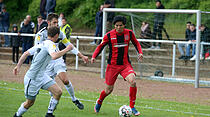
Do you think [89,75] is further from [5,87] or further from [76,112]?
[76,112]

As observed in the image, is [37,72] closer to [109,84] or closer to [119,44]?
[109,84]

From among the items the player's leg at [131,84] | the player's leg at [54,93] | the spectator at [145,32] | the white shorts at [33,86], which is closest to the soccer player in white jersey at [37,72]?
the white shorts at [33,86]

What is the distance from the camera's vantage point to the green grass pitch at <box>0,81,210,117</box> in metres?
8.57

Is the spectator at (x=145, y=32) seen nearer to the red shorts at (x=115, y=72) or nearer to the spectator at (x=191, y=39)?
the spectator at (x=191, y=39)

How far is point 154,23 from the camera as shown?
16.3 meters

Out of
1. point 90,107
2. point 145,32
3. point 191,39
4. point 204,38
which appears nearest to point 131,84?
point 90,107

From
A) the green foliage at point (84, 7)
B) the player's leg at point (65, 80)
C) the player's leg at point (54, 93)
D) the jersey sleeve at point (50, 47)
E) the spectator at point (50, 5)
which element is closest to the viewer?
the jersey sleeve at point (50, 47)

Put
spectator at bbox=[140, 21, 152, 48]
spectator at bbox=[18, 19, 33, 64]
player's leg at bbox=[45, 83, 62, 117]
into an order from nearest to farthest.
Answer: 1. player's leg at bbox=[45, 83, 62, 117]
2. spectator at bbox=[140, 21, 152, 48]
3. spectator at bbox=[18, 19, 33, 64]

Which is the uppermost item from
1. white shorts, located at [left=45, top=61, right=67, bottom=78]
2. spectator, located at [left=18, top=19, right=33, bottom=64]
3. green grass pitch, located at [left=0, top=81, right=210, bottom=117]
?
spectator, located at [left=18, top=19, right=33, bottom=64]

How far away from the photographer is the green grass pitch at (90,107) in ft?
28.1

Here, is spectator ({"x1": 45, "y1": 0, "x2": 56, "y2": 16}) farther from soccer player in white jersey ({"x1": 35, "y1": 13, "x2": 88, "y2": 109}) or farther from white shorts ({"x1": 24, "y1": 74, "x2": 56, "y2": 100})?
white shorts ({"x1": 24, "y1": 74, "x2": 56, "y2": 100})

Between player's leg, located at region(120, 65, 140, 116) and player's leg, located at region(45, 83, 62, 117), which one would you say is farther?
player's leg, located at region(120, 65, 140, 116)

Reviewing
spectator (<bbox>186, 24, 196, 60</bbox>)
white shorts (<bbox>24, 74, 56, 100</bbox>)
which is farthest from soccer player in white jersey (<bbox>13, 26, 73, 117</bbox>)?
spectator (<bbox>186, 24, 196, 60</bbox>)

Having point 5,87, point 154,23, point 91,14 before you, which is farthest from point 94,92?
point 91,14
